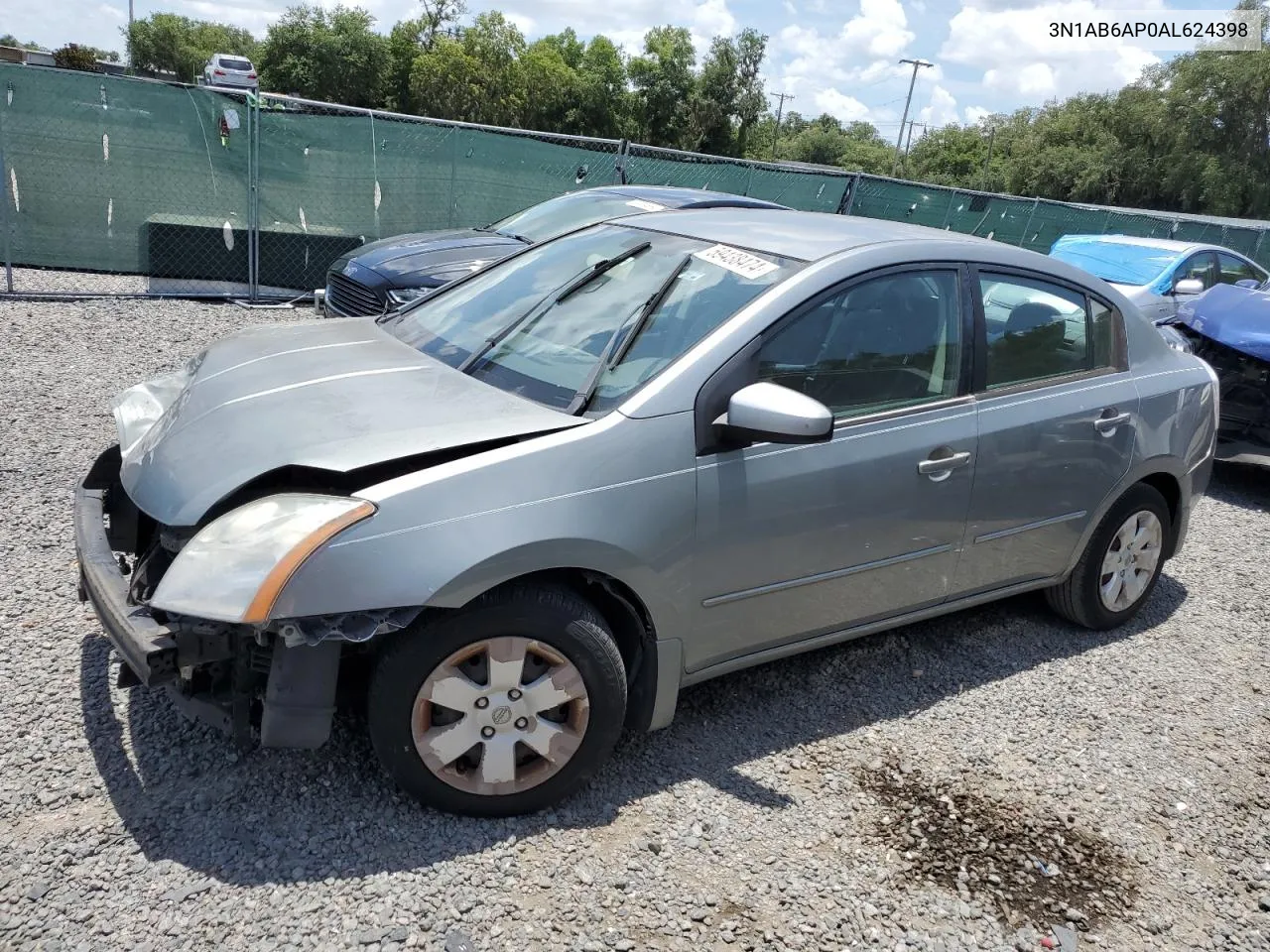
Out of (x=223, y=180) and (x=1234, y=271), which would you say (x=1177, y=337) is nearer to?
(x=1234, y=271)

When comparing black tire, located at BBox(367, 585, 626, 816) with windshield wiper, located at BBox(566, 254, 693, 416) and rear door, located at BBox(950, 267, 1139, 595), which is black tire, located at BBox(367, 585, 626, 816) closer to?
windshield wiper, located at BBox(566, 254, 693, 416)

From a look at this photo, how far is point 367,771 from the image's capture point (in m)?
3.04

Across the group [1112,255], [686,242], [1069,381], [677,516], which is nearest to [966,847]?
[677,516]

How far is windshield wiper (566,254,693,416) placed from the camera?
117 inches

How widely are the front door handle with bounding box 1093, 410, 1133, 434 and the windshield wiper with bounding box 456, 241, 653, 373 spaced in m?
1.95

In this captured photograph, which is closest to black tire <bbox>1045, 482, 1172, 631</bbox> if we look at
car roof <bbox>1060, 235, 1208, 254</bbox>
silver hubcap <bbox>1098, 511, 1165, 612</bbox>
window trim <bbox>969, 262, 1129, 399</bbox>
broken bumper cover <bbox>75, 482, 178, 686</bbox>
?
silver hubcap <bbox>1098, 511, 1165, 612</bbox>

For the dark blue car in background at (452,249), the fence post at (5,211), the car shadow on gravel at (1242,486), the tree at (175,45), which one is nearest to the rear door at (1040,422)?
the car shadow on gravel at (1242,486)

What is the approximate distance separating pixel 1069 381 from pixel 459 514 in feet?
8.71

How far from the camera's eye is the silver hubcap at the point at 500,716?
272 centimetres

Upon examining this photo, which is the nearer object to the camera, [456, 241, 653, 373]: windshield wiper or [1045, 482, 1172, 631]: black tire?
[456, 241, 653, 373]: windshield wiper

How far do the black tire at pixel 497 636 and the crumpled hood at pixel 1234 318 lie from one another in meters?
5.95

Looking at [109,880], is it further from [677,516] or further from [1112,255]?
[1112,255]

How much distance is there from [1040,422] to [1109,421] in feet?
1.54

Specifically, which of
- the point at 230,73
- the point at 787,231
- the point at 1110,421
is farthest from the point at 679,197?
the point at 230,73
